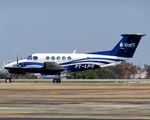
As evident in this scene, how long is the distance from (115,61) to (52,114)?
2770 cm

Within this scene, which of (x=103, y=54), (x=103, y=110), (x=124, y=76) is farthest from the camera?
(x=124, y=76)

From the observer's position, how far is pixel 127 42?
38.7 metres

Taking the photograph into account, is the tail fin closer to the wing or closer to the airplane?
the airplane

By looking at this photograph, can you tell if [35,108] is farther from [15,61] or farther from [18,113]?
[15,61]

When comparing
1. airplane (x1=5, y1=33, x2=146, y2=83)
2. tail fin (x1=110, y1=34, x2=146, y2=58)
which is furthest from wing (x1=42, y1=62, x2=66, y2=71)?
tail fin (x1=110, y1=34, x2=146, y2=58)

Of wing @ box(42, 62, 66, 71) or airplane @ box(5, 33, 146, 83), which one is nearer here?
wing @ box(42, 62, 66, 71)

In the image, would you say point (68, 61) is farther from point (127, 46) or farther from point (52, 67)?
point (127, 46)

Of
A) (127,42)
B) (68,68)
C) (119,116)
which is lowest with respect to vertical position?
(119,116)

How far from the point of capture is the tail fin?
126 feet

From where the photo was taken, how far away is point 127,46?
38.7 meters

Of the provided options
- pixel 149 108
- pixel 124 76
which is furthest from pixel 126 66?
pixel 149 108

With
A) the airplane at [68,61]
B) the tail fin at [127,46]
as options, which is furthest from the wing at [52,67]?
the tail fin at [127,46]

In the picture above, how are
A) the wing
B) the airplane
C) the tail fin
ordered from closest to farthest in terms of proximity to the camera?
1. the wing
2. the airplane
3. the tail fin

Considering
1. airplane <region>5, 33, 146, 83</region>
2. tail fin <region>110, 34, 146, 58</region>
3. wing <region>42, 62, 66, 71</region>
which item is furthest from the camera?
tail fin <region>110, 34, 146, 58</region>
